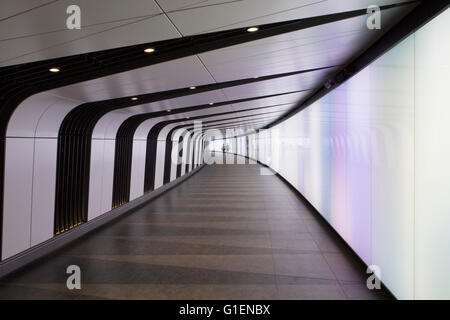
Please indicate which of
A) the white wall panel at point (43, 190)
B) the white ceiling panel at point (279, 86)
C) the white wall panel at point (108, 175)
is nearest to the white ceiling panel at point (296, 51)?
the white ceiling panel at point (279, 86)

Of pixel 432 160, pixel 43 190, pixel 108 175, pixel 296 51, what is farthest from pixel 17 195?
pixel 432 160

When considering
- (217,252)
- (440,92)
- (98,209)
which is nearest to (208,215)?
(98,209)

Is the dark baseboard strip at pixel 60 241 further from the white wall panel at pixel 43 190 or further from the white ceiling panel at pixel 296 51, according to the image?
the white ceiling panel at pixel 296 51

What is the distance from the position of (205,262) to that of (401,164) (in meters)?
3.26

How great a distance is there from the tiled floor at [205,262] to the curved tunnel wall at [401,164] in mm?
628

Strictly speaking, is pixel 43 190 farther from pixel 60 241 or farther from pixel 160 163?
pixel 160 163

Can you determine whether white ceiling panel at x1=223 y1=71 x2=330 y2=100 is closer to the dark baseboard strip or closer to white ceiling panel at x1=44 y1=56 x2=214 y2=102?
white ceiling panel at x1=44 y1=56 x2=214 y2=102

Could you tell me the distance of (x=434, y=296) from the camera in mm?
3236

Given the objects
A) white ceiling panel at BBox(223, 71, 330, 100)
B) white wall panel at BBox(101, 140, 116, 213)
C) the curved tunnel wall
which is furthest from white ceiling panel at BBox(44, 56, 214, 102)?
the curved tunnel wall

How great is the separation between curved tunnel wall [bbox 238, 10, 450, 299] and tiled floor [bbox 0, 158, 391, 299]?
0.63m

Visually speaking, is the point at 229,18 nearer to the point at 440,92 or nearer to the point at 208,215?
the point at 440,92

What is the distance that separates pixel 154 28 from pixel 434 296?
353cm

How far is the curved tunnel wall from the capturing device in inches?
123

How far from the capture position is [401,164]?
3953 millimetres
